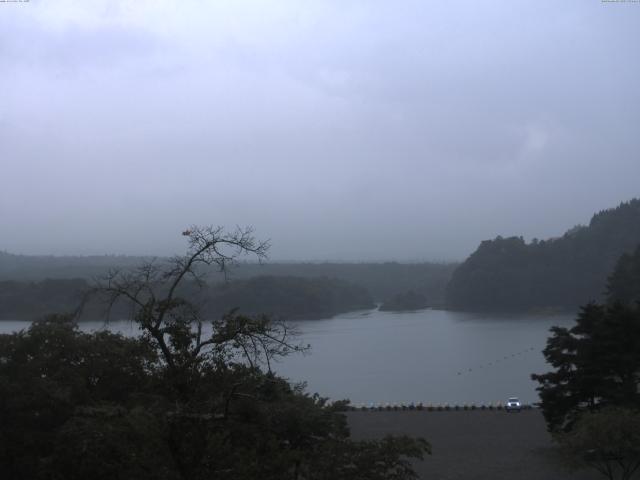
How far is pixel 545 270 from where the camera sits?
49500 mm

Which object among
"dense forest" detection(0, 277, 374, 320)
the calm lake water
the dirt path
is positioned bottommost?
the calm lake water

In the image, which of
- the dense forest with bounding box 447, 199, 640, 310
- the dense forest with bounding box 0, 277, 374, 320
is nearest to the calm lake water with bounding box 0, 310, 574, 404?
the dense forest with bounding box 0, 277, 374, 320

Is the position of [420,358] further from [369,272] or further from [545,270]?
[369,272]

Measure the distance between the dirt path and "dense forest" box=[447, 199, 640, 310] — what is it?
3487 centimetres

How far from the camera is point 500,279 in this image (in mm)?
48844

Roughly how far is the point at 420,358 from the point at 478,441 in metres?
16.6

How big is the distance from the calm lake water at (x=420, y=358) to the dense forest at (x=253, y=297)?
1.15 meters

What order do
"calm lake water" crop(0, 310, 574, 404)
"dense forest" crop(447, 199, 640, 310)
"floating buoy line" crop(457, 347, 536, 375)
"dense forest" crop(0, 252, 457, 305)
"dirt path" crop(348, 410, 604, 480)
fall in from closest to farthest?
1. "dirt path" crop(348, 410, 604, 480)
2. "calm lake water" crop(0, 310, 574, 404)
3. "floating buoy line" crop(457, 347, 536, 375)
4. "dense forest" crop(447, 199, 640, 310)
5. "dense forest" crop(0, 252, 457, 305)

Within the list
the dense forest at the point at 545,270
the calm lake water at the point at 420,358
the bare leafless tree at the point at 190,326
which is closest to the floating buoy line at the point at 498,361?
the calm lake water at the point at 420,358

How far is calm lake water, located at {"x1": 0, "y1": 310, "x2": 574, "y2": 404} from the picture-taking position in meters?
21.2

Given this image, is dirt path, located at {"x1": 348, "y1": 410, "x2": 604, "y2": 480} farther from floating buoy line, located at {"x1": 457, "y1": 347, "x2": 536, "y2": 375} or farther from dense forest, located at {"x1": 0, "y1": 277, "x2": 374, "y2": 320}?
floating buoy line, located at {"x1": 457, "y1": 347, "x2": 536, "y2": 375}

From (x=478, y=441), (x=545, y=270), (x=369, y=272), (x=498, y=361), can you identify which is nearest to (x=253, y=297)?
(x=498, y=361)

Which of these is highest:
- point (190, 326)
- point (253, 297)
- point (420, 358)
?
point (190, 326)

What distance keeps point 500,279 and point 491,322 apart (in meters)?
7.21
